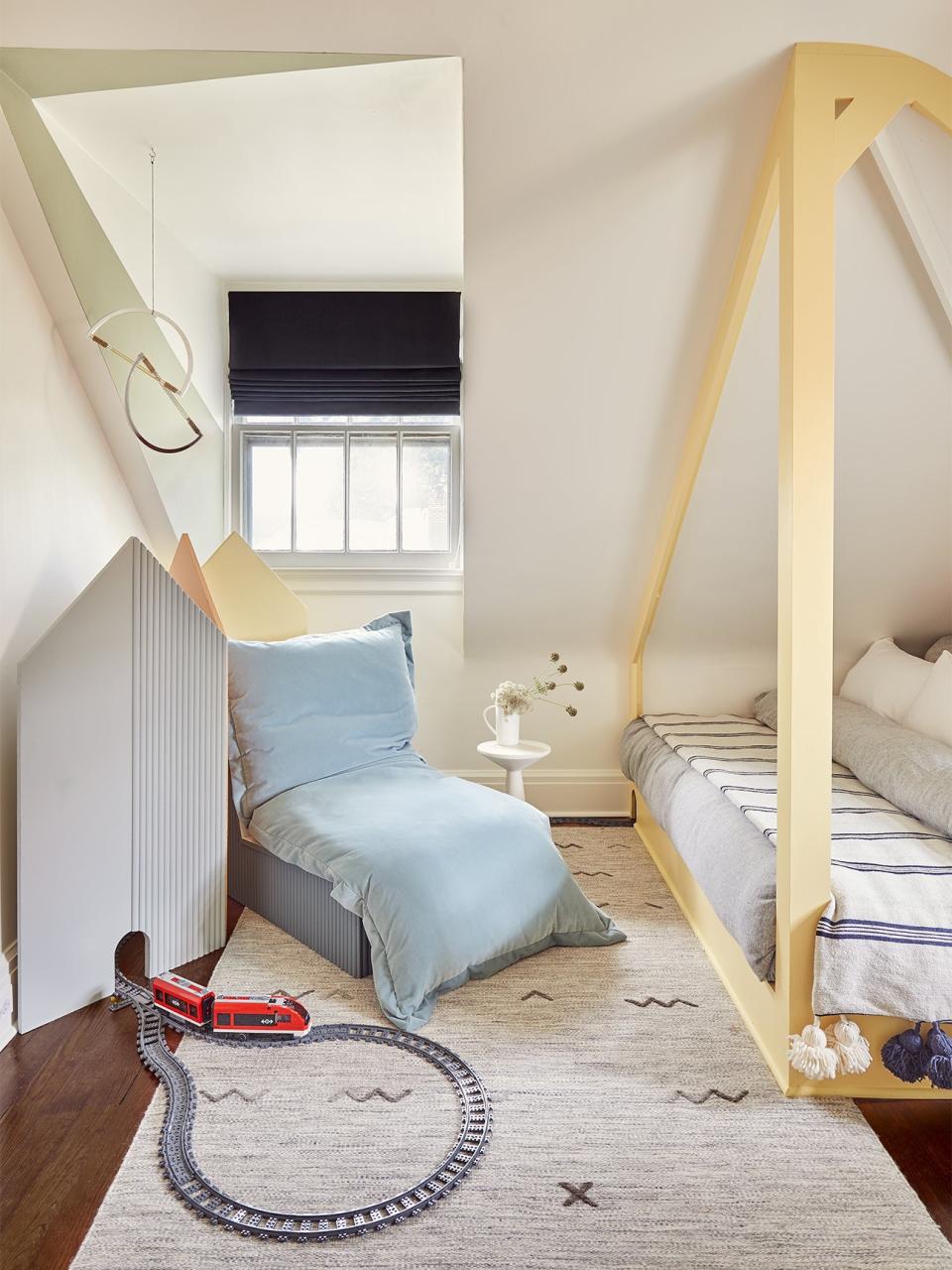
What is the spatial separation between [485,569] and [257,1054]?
1.84 meters

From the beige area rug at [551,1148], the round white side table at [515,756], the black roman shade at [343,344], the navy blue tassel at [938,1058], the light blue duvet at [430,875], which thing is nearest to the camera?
the beige area rug at [551,1148]

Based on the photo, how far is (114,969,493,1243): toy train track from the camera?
1.34 metres

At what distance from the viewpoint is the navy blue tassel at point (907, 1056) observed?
159 centimetres

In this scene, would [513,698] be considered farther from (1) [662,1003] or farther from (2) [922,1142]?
(2) [922,1142]

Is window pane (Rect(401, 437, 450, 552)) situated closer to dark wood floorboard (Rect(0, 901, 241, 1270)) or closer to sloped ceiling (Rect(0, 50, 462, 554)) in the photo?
sloped ceiling (Rect(0, 50, 462, 554))

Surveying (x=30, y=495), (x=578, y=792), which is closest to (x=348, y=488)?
(x=578, y=792)

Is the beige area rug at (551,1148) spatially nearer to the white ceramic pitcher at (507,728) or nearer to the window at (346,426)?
the white ceramic pitcher at (507,728)

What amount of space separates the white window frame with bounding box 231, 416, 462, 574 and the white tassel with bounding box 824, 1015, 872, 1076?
2.43 m

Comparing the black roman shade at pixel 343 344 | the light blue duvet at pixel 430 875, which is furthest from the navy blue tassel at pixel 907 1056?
the black roman shade at pixel 343 344

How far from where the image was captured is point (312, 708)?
106 inches

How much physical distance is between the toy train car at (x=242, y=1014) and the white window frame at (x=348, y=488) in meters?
2.06

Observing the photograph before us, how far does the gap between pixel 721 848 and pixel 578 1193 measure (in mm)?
913

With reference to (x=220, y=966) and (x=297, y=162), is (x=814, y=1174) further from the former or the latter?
(x=297, y=162)

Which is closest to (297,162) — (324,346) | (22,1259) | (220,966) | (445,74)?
(445,74)
